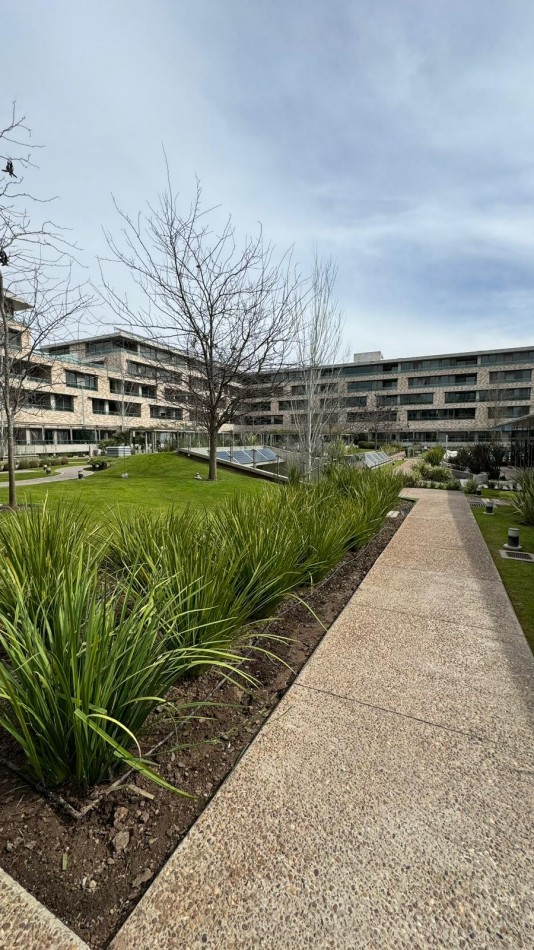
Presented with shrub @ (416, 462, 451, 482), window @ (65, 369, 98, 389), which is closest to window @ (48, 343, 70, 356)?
shrub @ (416, 462, 451, 482)

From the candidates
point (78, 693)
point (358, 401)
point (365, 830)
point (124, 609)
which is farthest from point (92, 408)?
point (365, 830)

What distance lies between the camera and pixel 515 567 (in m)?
5.97

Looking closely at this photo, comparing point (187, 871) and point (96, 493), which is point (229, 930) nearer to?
point (187, 871)

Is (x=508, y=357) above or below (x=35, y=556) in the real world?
above

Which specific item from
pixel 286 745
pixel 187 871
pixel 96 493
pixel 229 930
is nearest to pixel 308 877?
pixel 229 930

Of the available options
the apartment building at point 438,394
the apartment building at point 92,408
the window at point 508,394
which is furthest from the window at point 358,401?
the apartment building at point 92,408

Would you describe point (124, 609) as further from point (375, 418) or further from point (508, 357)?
point (508, 357)

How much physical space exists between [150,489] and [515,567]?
1020cm

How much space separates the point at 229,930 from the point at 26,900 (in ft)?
2.39

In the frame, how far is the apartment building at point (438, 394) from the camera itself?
5844cm

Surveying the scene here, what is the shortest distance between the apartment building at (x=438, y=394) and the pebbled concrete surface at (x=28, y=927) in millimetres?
53048

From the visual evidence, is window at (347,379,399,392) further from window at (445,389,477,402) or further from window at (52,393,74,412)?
window at (52,393,74,412)

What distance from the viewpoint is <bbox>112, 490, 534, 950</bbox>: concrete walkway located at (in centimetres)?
143

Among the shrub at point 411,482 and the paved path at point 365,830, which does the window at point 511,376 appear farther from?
the paved path at point 365,830
